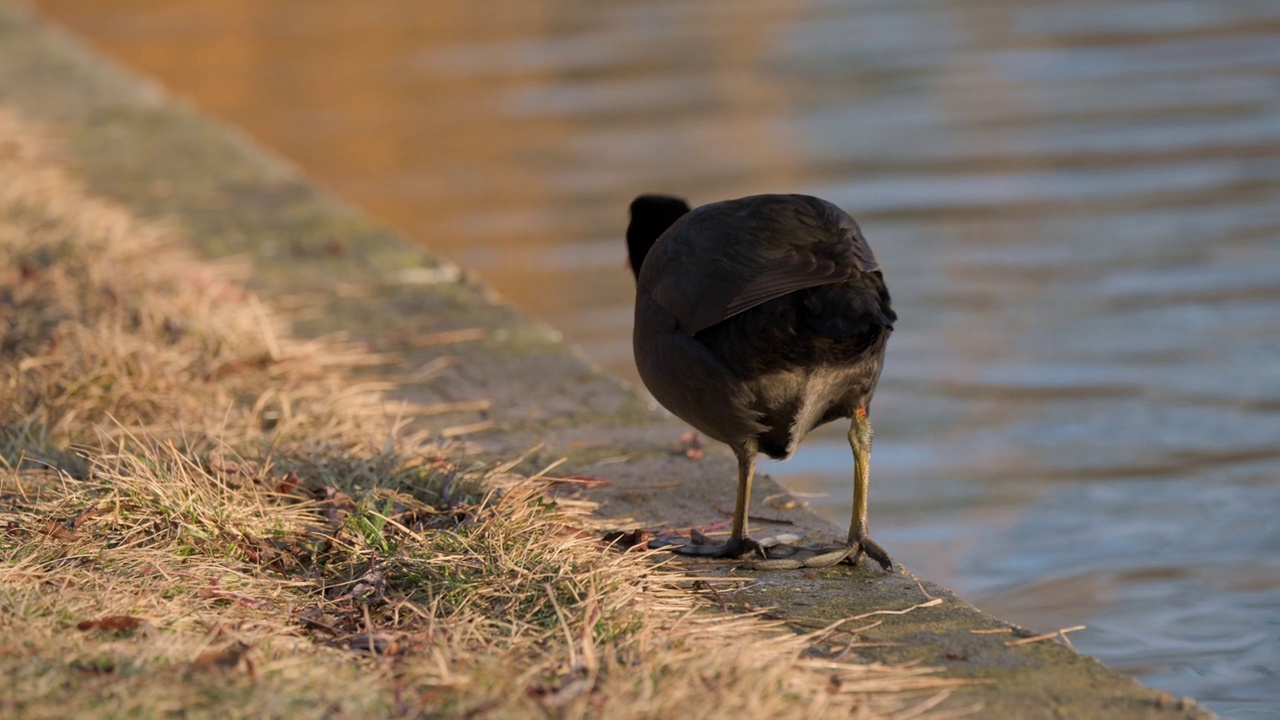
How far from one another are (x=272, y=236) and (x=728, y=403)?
4.26 meters

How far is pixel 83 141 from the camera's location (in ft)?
31.3

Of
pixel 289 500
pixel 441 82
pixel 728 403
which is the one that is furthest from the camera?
pixel 441 82

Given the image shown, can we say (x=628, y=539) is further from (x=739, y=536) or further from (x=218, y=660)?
(x=218, y=660)

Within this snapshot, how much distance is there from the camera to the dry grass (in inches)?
117

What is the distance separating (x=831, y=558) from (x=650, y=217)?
1.22 meters

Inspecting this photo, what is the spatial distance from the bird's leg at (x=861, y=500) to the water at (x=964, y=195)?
0.97 m

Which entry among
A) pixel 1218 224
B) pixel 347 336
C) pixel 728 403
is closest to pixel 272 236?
pixel 347 336

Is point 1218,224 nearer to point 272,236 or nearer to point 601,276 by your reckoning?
point 601,276

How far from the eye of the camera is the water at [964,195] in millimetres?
5168

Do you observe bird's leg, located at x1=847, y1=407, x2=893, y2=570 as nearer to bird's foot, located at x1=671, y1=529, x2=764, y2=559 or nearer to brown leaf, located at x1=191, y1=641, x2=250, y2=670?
bird's foot, located at x1=671, y1=529, x2=764, y2=559

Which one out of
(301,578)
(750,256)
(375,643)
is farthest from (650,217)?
(375,643)

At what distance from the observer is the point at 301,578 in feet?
12.3

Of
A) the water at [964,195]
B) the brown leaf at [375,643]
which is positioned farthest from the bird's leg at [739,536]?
the water at [964,195]

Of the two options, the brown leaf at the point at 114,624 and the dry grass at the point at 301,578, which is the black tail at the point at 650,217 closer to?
the dry grass at the point at 301,578
